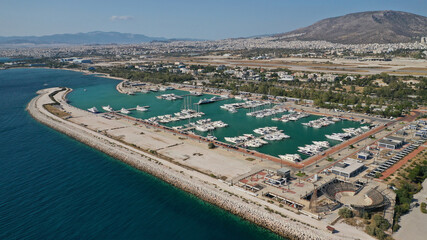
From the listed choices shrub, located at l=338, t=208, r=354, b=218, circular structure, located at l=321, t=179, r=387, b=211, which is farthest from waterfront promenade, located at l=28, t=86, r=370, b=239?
circular structure, located at l=321, t=179, r=387, b=211

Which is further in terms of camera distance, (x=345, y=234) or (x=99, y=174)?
(x=99, y=174)

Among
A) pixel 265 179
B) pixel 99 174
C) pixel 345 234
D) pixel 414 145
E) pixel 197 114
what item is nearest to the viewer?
pixel 345 234

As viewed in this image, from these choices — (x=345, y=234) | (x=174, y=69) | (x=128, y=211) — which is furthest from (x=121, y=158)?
(x=174, y=69)

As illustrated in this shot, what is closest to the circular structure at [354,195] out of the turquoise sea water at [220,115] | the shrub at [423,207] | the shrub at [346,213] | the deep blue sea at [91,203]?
the shrub at [346,213]

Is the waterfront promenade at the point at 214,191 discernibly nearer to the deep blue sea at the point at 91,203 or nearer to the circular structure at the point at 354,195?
the deep blue sea at the point at 91,203

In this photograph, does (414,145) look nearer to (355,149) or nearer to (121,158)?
(355,149)

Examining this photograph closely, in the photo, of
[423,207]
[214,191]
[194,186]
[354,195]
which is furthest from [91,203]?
[423,207]
